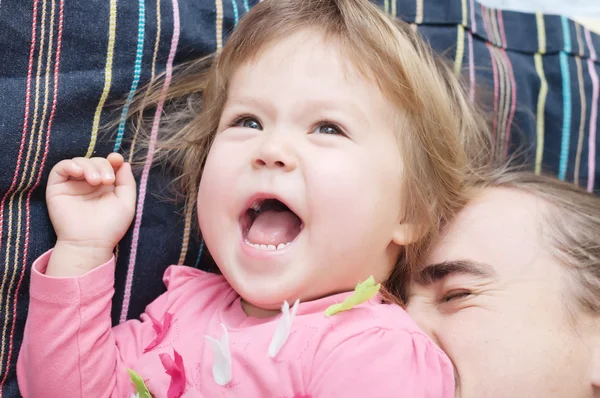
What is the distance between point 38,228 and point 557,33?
1.39m

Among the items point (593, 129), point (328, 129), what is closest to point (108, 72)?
point (328, 129)

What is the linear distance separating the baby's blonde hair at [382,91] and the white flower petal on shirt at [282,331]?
1.05ft

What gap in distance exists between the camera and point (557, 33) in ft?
6.12

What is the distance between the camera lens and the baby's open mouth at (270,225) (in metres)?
1.32

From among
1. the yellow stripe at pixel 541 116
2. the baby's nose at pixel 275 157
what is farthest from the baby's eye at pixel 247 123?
the yellow stripe at pixel 541 116

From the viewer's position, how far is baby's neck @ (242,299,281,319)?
54.9 inches

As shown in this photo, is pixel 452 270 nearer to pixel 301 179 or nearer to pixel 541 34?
pixel 301 179

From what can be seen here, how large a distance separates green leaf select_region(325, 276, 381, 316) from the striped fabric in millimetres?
440

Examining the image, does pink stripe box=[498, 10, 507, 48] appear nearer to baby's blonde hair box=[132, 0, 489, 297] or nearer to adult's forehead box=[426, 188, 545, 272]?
baby's blonde hair box=[132, 0, 489, 297]

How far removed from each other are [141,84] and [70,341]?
54 cm

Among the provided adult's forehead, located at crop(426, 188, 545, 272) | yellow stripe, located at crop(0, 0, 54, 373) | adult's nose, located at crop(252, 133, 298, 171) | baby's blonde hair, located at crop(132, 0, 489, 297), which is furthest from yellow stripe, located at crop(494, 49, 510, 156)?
yellow stripe, located at crop(0, 0, 54, 373)

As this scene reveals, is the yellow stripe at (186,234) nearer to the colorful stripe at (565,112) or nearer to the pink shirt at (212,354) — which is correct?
the pink shirt at (212,354)

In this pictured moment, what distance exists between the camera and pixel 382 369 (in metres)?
1.21

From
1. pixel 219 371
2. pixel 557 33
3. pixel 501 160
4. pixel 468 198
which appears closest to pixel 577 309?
pixel 468 198
